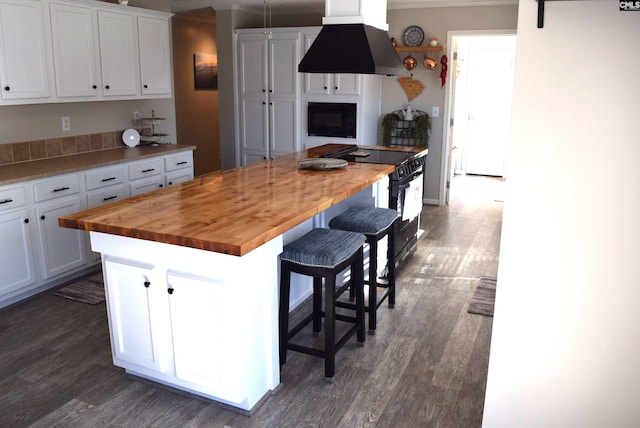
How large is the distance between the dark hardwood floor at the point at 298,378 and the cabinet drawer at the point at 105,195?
0.79 m

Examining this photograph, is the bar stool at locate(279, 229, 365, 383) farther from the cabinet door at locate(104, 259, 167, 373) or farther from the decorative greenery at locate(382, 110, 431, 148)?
the decorative greenery at locate(382, 110, 431, 148)

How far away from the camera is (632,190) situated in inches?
65.9

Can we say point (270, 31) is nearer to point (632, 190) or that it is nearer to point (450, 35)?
point (450, 35)

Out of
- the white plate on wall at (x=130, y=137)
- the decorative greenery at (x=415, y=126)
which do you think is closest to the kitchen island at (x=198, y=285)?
the white plate on wall at (x=130, y=137)

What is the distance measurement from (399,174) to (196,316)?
2097 millimetres

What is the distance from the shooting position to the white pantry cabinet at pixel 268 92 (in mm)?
6539

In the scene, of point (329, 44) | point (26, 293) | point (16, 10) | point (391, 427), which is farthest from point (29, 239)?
point (391, 427)

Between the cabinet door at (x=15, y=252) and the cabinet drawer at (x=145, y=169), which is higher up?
the cabinet drawer at (x=145, y=169)

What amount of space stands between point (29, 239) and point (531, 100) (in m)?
3.49

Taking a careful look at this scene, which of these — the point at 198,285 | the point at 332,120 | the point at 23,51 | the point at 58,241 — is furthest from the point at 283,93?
the point at 198,285

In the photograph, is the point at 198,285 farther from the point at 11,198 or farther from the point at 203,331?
the point at 11,198

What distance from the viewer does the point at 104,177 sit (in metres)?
4.39

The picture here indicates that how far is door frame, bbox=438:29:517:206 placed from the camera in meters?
6.09

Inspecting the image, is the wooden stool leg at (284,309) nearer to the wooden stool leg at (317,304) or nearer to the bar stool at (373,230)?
the wooden stool leg at (317,304)
